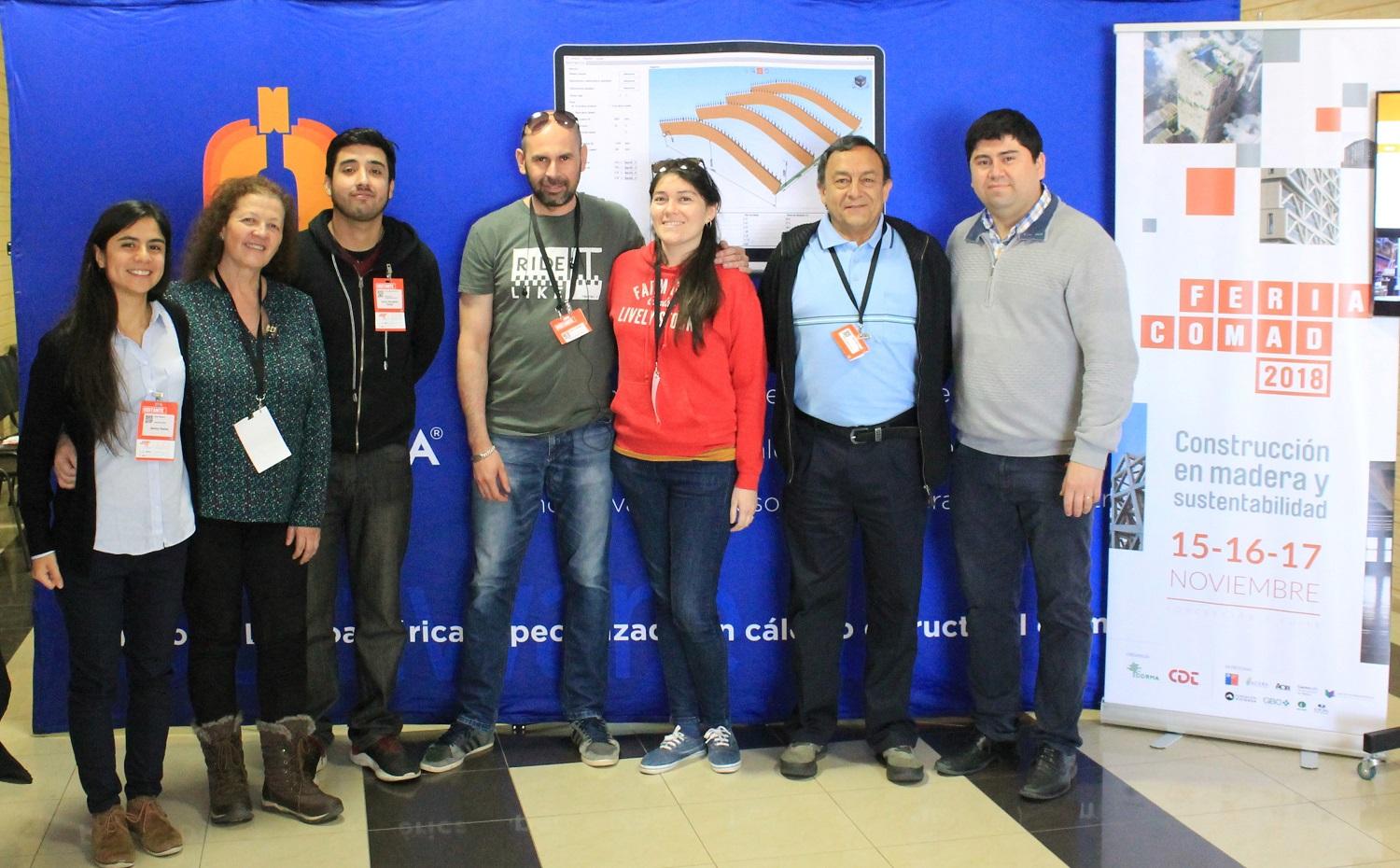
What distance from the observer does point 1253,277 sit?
133 inches

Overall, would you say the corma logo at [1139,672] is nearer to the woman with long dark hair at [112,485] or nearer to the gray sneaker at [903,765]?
the gray sneaker at [903,765]

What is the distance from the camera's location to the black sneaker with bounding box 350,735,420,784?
3186mm

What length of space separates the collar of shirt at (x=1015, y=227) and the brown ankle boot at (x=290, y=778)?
2106 millimetres

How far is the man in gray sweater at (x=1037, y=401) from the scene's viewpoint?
306 centimetres

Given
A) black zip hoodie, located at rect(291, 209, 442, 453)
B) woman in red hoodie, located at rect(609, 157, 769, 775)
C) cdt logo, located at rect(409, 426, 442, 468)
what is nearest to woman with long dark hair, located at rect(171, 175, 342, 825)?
black zip hoodie, located at rect(291, 209, 442, 453)

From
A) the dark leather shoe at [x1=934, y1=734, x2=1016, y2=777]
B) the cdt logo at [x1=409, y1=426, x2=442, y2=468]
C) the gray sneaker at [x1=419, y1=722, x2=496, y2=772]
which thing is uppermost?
the cdt logo at [x1=409, y1=426, x2=442, y2=468]

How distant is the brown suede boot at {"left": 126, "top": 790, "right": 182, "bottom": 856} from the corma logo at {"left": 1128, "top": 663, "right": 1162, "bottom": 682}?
256 cm

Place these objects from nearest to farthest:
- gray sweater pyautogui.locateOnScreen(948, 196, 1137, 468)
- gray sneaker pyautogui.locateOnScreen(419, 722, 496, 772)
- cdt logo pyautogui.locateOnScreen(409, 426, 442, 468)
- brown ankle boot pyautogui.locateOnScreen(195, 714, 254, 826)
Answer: brown ankle boot pyautogui.locateOnScreen(195, 714, 254, 826), gray sweater pyautogui.locateOnScreen(948, 196, 1137, 468), gray sneaker pyautogui.locateOnScreen(419, 722, 496, 772), cdt logo pyautogui.locateOnScreen(409, 426, 442, 468)

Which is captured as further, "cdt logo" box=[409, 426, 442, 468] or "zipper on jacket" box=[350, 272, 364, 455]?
"cdt logo" box=[409, 426, 442, 468]

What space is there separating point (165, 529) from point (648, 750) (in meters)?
1.46

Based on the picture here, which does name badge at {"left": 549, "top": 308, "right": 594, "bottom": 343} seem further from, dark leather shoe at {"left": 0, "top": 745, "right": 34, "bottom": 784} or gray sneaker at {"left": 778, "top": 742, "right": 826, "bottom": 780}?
dark leather shoe at {"left": 0, "top": 745, "right": 34, "bottom": 784}

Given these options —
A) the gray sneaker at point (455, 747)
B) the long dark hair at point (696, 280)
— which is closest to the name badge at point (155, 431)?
the gray sneaker at point (455, 747)

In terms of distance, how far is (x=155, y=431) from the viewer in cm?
265

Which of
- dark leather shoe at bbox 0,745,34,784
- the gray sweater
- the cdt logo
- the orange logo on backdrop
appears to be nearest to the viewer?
dark leather shoe at bbox 0,745,34,784
